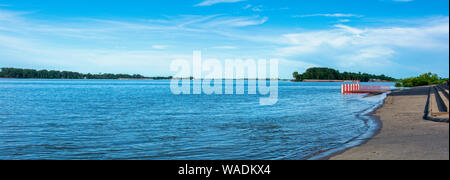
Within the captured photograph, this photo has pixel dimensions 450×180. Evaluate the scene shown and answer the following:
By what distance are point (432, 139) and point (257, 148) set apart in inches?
207

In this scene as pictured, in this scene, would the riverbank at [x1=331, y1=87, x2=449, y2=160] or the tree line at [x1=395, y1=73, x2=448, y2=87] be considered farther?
the tree line at [x1=395, y1=73, x2=448, y2=87]

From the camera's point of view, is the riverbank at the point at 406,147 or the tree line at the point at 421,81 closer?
the riverbank at the point at 406,147

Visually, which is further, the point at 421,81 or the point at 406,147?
the point at 421,81

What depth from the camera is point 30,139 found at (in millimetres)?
13883

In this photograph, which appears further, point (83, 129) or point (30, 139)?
point (83, 129)

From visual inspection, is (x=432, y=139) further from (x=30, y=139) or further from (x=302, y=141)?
(x=30, y=139)

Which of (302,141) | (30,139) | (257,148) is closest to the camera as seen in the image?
(257,148)

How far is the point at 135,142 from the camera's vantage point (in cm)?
1316
